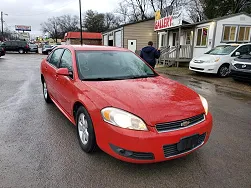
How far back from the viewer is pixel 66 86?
11.4 ft

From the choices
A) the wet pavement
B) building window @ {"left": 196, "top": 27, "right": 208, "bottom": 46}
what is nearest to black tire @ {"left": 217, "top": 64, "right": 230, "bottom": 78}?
building window @ {"left": 196, "top": 27, "right": 208, "bottom": 46}

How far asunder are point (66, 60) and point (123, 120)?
2126 mm

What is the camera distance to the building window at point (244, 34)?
45.0 ft

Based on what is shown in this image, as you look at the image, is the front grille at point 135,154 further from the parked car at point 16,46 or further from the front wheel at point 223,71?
the parked car at point 16,46

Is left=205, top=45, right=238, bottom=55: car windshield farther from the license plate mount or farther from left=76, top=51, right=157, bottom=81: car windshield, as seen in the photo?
the license plate mount

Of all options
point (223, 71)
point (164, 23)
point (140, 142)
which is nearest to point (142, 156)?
point (140, 142)

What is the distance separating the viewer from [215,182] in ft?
7.95

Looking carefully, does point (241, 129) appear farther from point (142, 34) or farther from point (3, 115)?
point (142, 34)

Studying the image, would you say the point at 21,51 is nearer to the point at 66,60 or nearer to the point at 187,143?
the point at 66,60

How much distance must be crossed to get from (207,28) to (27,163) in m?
14.3

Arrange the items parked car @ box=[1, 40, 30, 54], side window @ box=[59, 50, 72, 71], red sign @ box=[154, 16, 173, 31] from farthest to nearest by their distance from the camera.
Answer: parked car @ box=[1, 40, 30, 54]
red sign @ box=[154, 16, 173, 31]
side window @ box=[59, 50, 72, 71]

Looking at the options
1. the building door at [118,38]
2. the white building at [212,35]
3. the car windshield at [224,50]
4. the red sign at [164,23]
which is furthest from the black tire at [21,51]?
the car windshield at [224,50]

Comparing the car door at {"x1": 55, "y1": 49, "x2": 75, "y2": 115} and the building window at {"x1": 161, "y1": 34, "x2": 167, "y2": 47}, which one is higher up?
the building window at {"x1": 161, "y1": 34, "x2": 167, "y2": 47}

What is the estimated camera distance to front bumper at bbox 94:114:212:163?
2.24 metres
